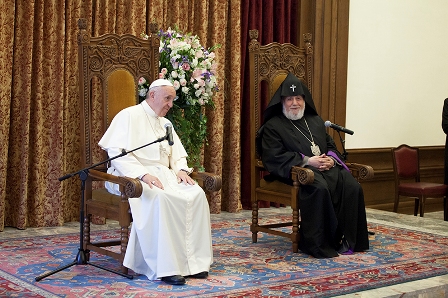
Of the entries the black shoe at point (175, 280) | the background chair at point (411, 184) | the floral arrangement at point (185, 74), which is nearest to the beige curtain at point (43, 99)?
the floral arrangement at point (185, 74)

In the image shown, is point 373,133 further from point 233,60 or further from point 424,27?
point 233,60

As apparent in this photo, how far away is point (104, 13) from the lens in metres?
6.95

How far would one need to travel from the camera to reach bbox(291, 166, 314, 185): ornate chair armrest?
5656 millimetres

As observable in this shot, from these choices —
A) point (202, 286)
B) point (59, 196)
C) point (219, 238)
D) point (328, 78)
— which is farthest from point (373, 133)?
point (202, 286)

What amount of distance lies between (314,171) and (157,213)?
5.69ft

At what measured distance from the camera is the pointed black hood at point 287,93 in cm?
620

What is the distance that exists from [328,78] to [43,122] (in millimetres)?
3654

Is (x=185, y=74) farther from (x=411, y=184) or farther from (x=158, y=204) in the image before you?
(x=411, y=184)

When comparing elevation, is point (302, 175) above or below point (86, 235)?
above

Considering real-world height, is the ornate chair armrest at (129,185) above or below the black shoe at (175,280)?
above

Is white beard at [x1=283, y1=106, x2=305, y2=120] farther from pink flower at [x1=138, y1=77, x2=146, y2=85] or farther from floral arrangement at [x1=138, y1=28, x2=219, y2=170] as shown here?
pink flower at [x1=138, y1=77, x2=146, y2=85]

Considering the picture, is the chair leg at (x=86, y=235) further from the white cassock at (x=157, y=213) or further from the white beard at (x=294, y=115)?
the white beard at (x=294, y=115)

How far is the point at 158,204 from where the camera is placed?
4715 millimetres

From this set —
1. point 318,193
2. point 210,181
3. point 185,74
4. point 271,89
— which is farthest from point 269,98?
point 210,181
